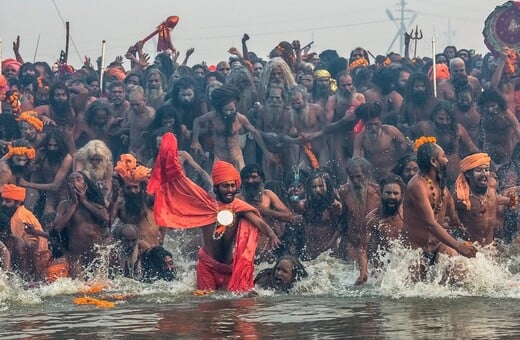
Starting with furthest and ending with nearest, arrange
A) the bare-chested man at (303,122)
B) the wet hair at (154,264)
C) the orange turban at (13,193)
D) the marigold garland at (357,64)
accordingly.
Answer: the marigold garland at (357,64)
the bare-chested man at (303,122)
the orange turban at (13,193)
the wet hair at (154,264)

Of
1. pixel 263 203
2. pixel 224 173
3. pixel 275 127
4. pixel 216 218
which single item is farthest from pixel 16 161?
pixel 224 173

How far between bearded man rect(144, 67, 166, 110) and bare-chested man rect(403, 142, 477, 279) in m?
8.87

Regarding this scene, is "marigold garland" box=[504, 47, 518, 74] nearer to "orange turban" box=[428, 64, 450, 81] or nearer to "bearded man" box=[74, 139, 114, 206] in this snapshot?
"orange turban" box=[428, 64, 450, 81]

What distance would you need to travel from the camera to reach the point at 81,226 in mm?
14523

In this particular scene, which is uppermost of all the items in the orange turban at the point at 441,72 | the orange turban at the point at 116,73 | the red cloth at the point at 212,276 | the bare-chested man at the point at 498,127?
the orange turban at the point at 116,73

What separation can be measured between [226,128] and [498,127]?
3438mm

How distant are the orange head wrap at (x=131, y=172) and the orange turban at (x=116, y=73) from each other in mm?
8132

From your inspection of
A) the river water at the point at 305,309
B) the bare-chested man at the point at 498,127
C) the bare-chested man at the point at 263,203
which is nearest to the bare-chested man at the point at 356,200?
the bare-chested man at the point at 263,203

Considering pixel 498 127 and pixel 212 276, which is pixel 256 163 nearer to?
pixel 498 127

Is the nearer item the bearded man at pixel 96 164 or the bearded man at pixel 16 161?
the bearded man at pixel 16 161

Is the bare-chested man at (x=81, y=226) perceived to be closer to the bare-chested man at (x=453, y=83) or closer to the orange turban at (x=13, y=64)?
the bare-chested man at (x=453, y=83)

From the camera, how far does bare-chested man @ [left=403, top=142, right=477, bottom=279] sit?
12.2m

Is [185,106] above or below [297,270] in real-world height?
above

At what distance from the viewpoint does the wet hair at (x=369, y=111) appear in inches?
711
